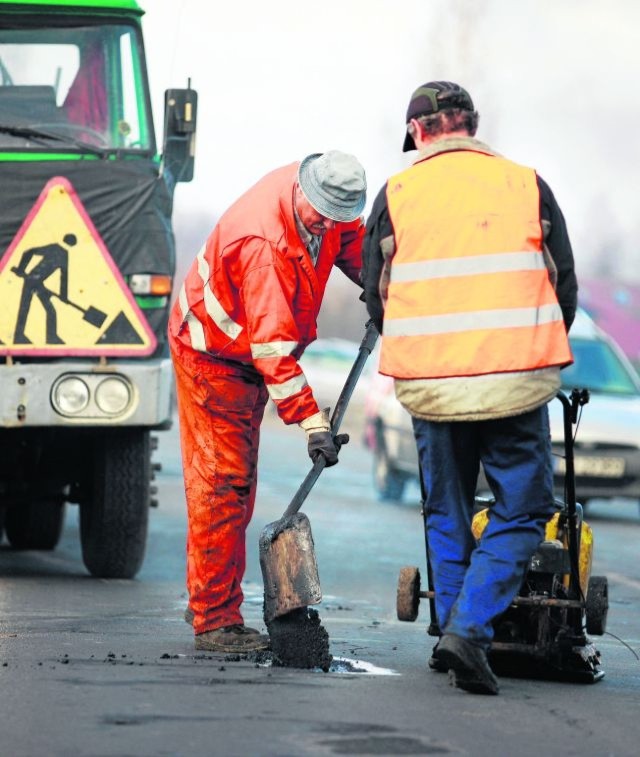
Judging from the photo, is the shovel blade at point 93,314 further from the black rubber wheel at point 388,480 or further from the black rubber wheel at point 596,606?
the black rubber wheel at point 388,480

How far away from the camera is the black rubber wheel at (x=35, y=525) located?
11.3 meters

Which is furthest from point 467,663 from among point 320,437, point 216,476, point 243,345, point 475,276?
point 243,345

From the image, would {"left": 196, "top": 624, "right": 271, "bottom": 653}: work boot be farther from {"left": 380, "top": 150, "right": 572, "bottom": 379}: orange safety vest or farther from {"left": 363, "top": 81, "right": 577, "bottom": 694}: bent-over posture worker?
{"left": 380, "top": 150, "right": 572, "bottom": 379}: orange safety vest

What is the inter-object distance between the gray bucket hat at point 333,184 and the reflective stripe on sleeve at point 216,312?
50 cm

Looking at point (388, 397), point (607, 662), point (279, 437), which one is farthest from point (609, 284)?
point (607, 662)

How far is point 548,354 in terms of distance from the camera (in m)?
5.71

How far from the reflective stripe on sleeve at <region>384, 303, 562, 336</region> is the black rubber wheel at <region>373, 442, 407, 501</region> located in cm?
1098

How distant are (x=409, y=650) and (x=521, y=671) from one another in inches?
32.6

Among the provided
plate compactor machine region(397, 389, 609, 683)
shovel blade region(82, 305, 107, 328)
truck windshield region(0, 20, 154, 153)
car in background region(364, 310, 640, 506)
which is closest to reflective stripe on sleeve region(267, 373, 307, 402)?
plate compactor machine region(397, 389, 609, 683)

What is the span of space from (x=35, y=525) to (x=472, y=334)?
6084mm

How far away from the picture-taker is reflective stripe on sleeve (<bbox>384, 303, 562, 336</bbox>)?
570 cm

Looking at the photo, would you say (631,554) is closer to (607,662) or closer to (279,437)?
(607,662)

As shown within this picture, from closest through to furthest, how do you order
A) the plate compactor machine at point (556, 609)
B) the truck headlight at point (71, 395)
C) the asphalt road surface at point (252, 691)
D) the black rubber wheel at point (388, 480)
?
the asphalt road surface at point (252, 691)
the plate compactor machine at point (556, 609)
the truck headlight at point (71, 395)
the black rubber wheel at point (388, 480)

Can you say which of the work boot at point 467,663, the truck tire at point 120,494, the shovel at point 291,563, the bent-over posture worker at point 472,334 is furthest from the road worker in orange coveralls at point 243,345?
the truck tire at point 120,494
